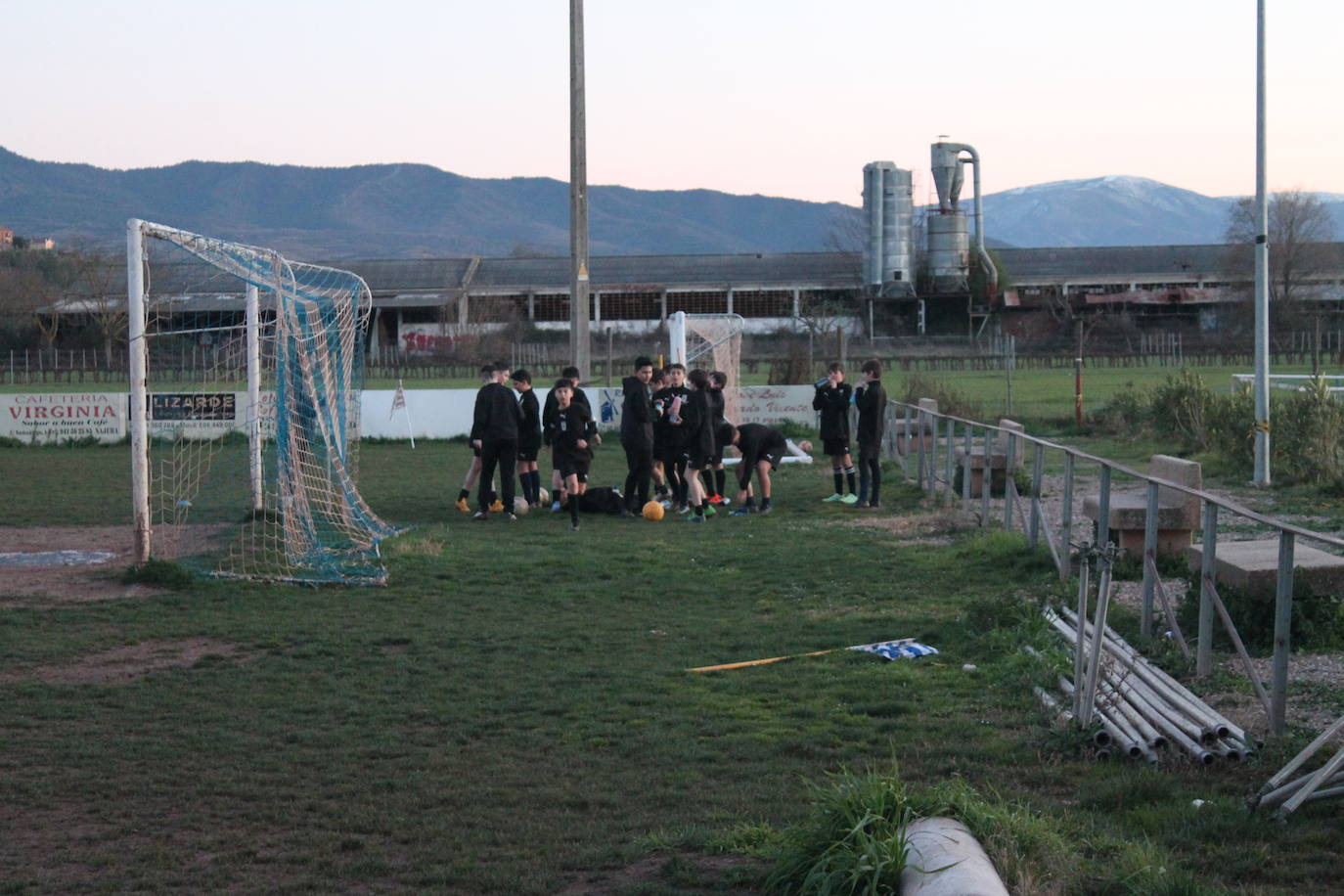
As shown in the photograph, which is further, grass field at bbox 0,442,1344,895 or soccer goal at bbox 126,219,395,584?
soccer goal at bbox 126,219,395,584

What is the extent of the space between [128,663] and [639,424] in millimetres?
7361

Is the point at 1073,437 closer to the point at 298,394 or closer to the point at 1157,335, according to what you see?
the point at 298,394

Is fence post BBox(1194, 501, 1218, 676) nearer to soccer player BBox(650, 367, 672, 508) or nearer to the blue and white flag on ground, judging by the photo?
the blue and white flag on ground

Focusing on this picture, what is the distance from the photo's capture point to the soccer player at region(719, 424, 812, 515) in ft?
51.4

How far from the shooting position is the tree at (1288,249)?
61469 mm

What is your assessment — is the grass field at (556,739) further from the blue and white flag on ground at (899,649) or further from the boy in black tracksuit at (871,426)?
the boy in black tracksuit at (871,426)

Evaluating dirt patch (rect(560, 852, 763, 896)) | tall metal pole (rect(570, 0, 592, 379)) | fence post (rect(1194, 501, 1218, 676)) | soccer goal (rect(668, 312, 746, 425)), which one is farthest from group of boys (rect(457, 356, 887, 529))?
dirt patch (rect(560, 852, 763, 896))

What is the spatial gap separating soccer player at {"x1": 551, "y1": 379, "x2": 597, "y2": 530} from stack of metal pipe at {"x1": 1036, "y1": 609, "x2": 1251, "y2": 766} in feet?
26.4

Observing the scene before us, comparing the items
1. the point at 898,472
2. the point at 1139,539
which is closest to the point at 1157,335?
the point at 898,472

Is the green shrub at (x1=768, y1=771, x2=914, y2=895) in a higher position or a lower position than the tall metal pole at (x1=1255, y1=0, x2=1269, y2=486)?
lower

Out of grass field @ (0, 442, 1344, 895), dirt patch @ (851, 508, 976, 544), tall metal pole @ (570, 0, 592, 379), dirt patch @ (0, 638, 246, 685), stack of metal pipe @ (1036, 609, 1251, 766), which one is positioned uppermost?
tall metal pole @ (570, 0, 592, 379)

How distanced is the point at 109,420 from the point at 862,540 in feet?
60.7

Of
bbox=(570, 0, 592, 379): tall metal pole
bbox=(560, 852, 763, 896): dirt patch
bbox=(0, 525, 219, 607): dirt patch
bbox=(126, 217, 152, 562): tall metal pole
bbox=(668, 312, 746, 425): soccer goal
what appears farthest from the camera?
bbox=(668, 312, 746, 425): soccer goal

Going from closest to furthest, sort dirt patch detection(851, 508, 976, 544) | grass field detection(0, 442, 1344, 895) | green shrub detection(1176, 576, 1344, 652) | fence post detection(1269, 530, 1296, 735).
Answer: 1. grass field detection(0, 442, 1344, 895)
2. fence post detection(1269, 530, 1296, 735)
3. green shrub detection(1176, 576, 1344, 652)
4. dirt patch detection(851, 508, 976, 544)
